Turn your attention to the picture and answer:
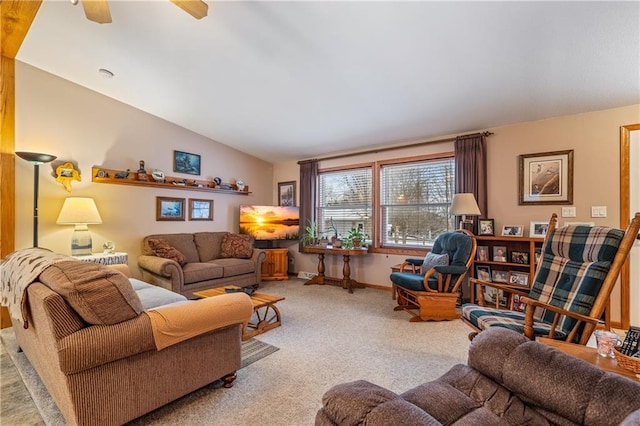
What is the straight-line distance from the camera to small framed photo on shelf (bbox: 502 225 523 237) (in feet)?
12.0

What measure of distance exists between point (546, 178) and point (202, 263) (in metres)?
4.82

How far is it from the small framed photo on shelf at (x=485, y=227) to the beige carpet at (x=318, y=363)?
1.29 m

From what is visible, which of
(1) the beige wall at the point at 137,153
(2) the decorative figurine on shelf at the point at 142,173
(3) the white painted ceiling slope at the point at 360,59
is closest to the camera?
(3) the white painted ceiling slope at the point at 360,59

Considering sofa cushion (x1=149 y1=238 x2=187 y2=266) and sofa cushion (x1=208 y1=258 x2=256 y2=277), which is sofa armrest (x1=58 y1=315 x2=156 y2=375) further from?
sofa cushion (x1=208 y1=258 x2=256 y2=277)

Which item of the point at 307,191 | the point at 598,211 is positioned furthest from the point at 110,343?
the point at 598,211

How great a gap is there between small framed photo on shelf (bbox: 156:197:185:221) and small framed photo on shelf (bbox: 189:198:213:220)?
15cm

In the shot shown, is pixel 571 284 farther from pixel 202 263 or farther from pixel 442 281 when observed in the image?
pixel 202 263

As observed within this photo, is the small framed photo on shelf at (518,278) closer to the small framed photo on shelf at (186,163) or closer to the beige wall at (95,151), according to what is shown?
the beige wall at (95,151)

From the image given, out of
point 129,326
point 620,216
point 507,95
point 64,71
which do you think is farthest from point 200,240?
point 620,216

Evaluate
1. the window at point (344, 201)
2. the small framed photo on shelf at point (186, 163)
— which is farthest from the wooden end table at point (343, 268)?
the small framed photo on shelf at point (186, 163)

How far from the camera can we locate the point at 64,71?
347 centimetres

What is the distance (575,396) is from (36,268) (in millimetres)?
2595

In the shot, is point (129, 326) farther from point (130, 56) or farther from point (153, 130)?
point (153, 130)

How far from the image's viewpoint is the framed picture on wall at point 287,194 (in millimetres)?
6064
